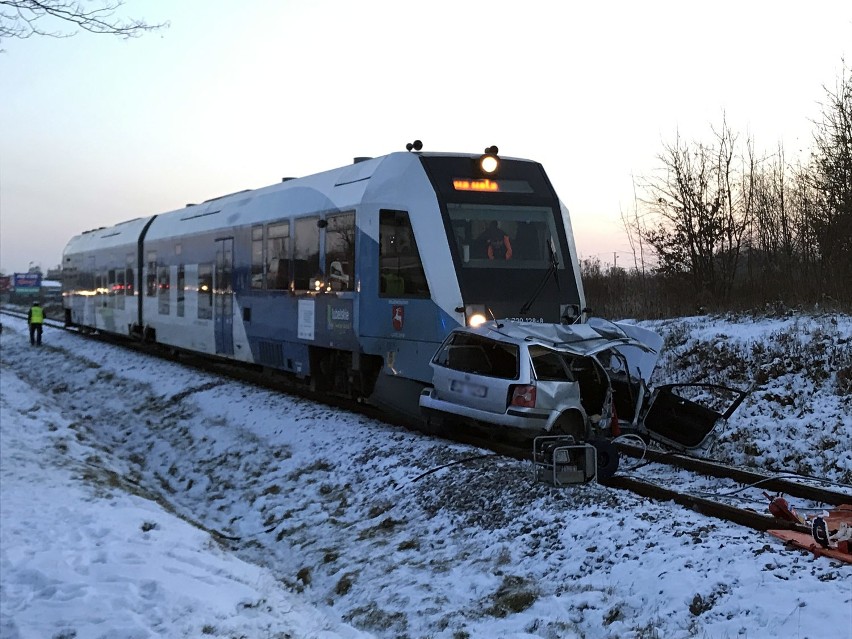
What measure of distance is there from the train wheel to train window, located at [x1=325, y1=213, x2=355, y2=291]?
199 inches

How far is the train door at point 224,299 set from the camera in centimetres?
1633

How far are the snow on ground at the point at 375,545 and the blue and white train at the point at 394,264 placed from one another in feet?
Answer: 3.98

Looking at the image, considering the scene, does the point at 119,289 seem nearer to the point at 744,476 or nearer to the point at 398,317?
the point at 398,317

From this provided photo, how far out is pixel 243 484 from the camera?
10.2 m

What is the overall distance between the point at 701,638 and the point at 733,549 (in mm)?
1091

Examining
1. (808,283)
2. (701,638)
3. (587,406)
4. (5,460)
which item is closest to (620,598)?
(701,638)

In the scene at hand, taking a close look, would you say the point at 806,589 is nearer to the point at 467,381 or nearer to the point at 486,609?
the point at 486,609

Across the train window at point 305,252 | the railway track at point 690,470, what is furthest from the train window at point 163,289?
the train window at point 305,252

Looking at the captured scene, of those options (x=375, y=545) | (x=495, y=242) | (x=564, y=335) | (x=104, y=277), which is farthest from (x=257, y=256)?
(x=104, y=277)

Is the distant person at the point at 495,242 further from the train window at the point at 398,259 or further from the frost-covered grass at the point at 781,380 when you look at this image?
the frost-covered grass at the point at 781,380

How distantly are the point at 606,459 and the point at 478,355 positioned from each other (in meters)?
2.35

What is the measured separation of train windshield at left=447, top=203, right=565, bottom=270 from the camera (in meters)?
10.9

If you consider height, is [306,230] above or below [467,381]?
above

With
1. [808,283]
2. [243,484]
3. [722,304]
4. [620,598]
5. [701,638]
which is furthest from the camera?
[722,304]
